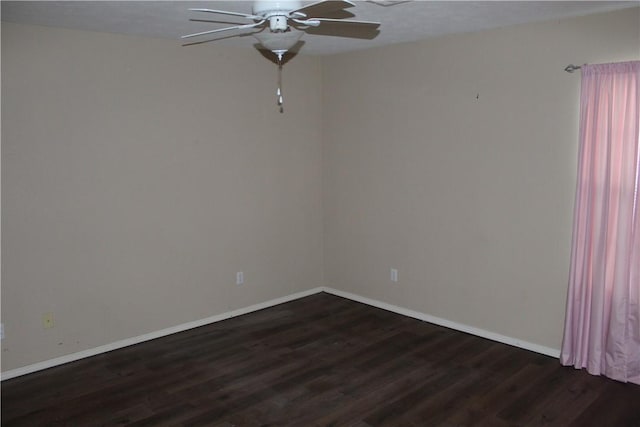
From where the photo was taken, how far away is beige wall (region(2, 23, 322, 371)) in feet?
12.3

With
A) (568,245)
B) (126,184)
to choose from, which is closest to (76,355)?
(126,184)

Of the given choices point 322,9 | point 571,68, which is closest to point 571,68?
point 571,68

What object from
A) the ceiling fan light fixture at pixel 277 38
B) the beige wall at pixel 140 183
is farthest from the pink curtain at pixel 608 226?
the beige wall at pixel 140 183

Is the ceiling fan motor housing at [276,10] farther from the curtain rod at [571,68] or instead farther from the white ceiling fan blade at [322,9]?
the curtain rod at [571,68]

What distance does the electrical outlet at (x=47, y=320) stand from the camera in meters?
3.88

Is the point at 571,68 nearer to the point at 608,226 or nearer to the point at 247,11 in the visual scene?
the point at 608,226

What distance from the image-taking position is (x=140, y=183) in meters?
4.29

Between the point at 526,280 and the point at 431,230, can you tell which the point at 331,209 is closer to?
the point at 431,230

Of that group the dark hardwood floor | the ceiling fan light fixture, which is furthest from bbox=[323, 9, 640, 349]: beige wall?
the ceiling fan light fixture

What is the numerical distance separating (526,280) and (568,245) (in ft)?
1.42

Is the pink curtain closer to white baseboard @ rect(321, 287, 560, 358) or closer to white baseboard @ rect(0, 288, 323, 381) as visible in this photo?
white baseboard @ rect(321, 287, 560, 358)

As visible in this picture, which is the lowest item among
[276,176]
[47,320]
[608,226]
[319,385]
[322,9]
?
[319,385]

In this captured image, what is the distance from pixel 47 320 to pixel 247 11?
8.47 feet

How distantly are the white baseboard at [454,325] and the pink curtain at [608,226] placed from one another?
33cm
